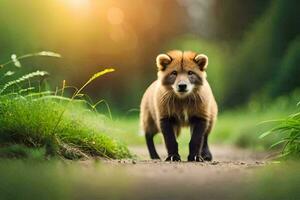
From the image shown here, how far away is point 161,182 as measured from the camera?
205 inches

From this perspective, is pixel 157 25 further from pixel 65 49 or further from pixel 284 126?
pixel 284 126

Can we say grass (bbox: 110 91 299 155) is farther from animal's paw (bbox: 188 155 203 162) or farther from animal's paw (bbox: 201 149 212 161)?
animal's paw (bbox: 188 155 203 162)

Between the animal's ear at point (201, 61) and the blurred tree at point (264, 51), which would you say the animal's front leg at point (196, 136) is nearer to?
the animal's ear at point (201, 61)

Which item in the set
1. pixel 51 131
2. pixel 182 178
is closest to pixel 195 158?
pixel 51 131

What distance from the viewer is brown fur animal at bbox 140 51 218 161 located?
24.5ft

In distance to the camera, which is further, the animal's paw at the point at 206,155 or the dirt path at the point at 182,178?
the animal's paw at the point at 206,155

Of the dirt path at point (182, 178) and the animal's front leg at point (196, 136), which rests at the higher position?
the animal's front leg at point (196, 136)

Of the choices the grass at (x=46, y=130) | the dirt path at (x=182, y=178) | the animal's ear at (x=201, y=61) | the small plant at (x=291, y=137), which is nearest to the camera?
the dirt path at (x=182, y=178)

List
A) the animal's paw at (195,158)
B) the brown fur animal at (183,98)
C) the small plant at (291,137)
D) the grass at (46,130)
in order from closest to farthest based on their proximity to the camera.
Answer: the grass at (46,130)
the small plant at (291,137)
the animal's paw at (195,158)
the brown fur animal at (183,98)

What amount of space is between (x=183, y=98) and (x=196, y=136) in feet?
1.37

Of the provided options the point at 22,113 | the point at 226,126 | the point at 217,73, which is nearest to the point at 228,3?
the point at 217,73

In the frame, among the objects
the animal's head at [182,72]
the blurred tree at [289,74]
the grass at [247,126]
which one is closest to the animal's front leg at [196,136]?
the animal's head at [182,72]

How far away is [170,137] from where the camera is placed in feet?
24.7

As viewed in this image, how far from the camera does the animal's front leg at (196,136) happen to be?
24.2ft
